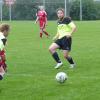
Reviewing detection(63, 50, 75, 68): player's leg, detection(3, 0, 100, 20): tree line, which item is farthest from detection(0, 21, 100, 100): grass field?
detection(3, 0, 100, 20): tree line

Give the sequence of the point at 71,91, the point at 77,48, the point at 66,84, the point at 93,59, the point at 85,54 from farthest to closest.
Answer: the point at 77,48 → the point at 85,54 → the point at 93,59 → the point at 66,84 → the point at 71,91

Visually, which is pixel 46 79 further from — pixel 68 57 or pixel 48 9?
pixel 48 9

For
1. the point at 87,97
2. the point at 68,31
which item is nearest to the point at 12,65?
the point at 68,31

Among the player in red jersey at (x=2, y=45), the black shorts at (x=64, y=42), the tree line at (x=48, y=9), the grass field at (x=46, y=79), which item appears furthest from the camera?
the tree line at (x=48, y=9)

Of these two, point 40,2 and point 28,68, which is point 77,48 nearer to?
point 28,68

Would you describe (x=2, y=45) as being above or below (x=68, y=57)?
above

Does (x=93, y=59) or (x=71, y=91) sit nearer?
(x=71, y=91)

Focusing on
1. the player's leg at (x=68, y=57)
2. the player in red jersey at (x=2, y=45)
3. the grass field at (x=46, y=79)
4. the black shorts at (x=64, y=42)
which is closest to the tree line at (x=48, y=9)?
the grass field at (x=46, y=79)

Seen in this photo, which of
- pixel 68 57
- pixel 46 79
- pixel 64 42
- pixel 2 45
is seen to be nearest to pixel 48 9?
pixel 68 57

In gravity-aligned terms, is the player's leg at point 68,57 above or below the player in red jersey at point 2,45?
below

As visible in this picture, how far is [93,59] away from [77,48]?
16.6 ft

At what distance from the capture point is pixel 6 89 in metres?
11.6

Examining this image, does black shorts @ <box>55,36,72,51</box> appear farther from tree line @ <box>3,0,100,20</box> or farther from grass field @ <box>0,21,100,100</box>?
tree line @ <box>3,0,100,20</box>

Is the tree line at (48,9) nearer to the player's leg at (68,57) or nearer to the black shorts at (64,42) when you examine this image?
the player's leg at (68,57)
